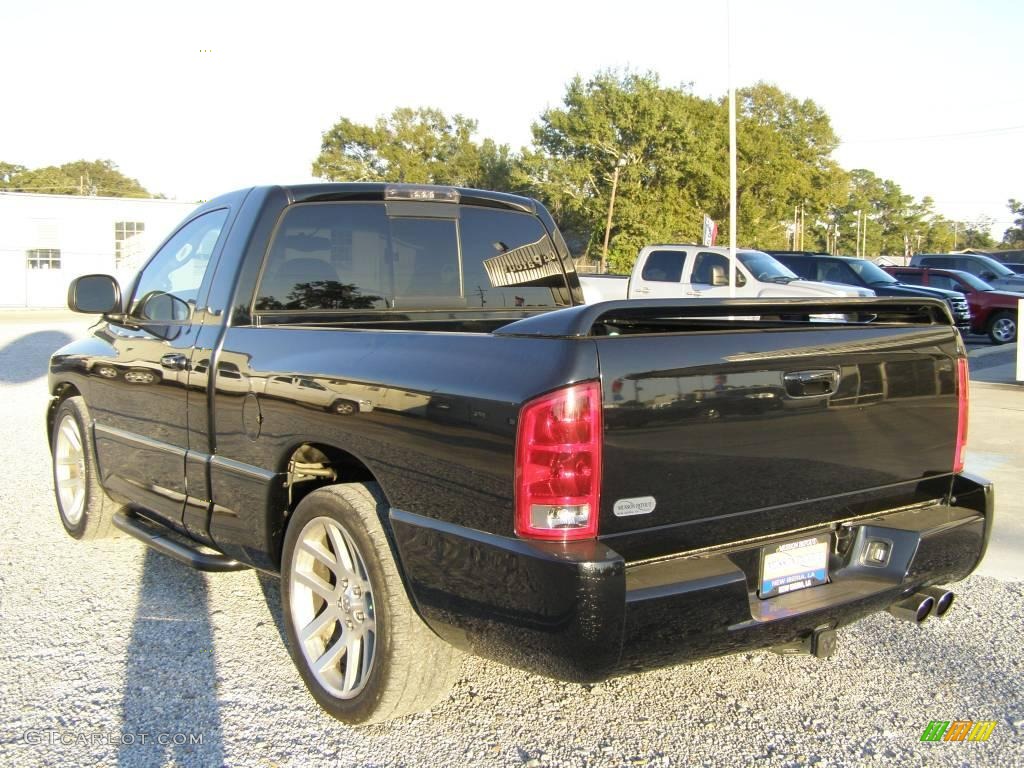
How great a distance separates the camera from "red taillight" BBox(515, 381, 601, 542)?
8.30ft

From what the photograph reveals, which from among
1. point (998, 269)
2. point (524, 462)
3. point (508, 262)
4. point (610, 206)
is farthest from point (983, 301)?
point (610, 206)

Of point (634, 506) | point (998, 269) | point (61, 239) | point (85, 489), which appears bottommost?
point (85, 489)

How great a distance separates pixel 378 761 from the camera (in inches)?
121

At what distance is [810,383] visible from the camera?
2969 millimetres

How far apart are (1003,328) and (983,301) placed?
81cm

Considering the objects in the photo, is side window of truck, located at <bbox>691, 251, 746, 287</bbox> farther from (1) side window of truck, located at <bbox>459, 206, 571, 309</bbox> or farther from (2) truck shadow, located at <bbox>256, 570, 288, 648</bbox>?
(2) truck shadow, located at <bbox>256, 570, 288, 648</bbox>

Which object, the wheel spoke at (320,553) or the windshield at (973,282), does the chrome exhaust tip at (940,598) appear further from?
the windshield at (973,282)

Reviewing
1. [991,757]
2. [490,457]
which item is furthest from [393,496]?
[991,757]

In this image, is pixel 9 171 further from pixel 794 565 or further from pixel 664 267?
pixel 794 565

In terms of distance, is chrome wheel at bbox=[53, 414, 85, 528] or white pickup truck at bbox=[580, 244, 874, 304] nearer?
chrome wheel at bbox=[53, 414, 85, 528]

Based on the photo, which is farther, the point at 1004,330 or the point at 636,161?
the point at 636,161

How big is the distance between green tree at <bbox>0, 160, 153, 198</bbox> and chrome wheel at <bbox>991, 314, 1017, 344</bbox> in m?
71.5

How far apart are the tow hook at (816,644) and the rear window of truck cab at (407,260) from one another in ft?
7.59

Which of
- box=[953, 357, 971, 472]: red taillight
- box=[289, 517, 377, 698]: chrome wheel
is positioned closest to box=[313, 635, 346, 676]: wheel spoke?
box=[289, 517, 377, 698]: chrome wheel
